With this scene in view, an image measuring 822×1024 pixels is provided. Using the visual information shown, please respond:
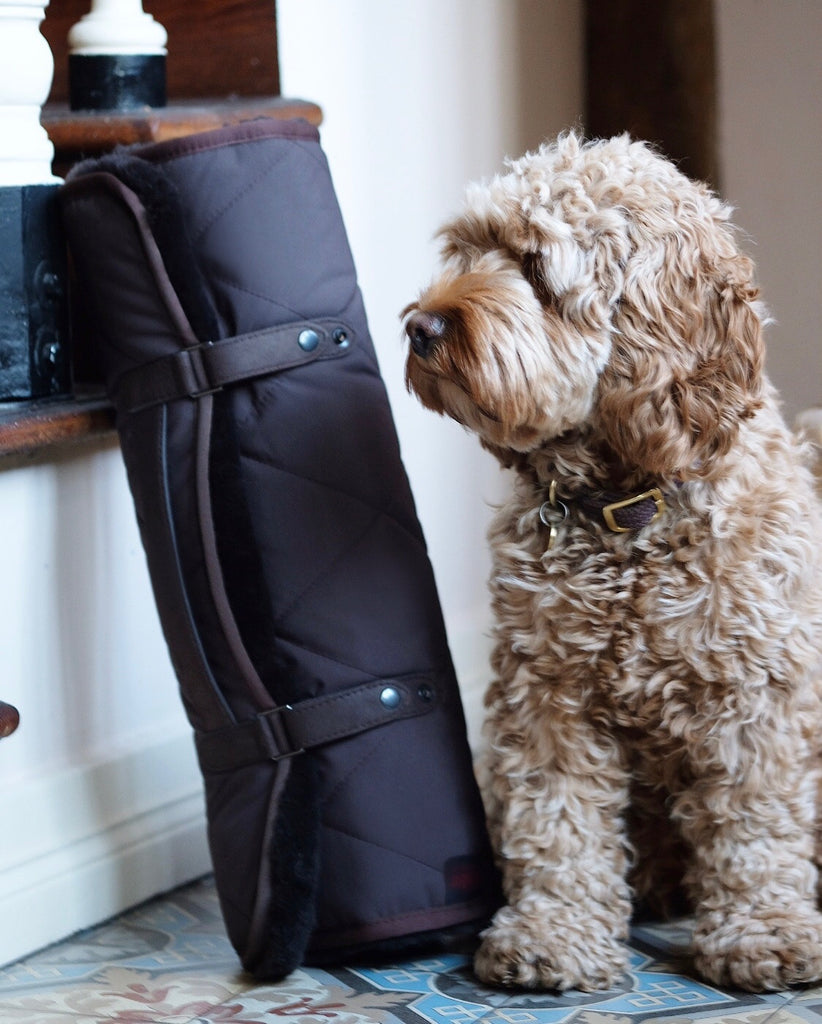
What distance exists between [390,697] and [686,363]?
52 centimetres

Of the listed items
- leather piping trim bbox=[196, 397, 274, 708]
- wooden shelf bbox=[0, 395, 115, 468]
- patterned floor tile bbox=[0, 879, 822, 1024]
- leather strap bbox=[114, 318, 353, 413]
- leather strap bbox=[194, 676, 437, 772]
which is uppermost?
leather strap bbox=[114, 318, 353, 413]

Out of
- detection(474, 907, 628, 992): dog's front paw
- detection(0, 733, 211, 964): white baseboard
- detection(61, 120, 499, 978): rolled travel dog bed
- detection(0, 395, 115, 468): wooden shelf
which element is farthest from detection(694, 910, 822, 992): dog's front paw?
detection(0, 395, 115, 468): wooden shelf

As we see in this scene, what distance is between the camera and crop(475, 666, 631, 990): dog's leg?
1570mm

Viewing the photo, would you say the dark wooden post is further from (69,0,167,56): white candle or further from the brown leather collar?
the brown leather collar

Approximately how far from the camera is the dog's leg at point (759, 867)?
152 centimetres

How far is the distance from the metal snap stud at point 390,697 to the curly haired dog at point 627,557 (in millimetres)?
123

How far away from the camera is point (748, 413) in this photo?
1.46m

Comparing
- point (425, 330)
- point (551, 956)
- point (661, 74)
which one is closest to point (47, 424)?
point (425, 330)

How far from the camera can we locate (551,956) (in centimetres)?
156

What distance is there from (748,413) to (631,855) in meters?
0.62

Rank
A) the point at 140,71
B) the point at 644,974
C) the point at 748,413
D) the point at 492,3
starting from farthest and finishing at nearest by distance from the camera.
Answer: the point at 492,3
the point at 140,71
the point at 644,974
the point at 748,413

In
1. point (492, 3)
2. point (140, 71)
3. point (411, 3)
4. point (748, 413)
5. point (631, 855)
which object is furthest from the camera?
point (492, 3)

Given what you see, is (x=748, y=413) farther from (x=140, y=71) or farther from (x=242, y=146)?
(x=140, y=71)

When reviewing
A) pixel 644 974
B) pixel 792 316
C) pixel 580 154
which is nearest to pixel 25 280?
pixel 580 154
